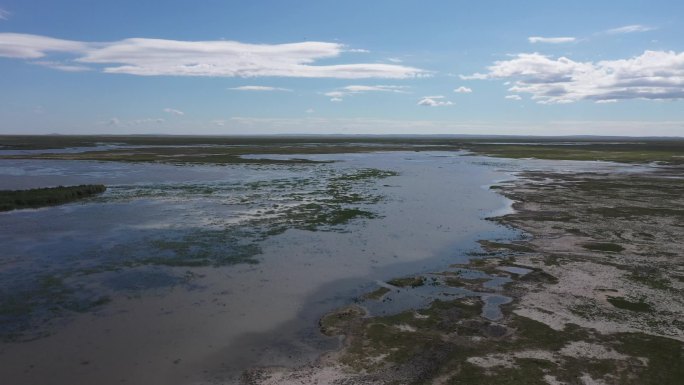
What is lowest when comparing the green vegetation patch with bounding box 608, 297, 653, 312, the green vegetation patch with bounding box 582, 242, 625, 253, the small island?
the green vegetation patch with bounding box 608, 297, 653, 312

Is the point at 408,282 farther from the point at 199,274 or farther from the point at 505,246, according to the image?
the point at 199,274

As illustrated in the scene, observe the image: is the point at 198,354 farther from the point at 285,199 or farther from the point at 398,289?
the point at 285,199

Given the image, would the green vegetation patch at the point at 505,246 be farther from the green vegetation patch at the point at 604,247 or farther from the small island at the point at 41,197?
the small island at the point at 41,197

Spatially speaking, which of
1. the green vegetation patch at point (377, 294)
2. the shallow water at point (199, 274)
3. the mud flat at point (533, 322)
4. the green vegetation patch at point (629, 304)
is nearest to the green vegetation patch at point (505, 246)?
the mud flat at point (533, 322)

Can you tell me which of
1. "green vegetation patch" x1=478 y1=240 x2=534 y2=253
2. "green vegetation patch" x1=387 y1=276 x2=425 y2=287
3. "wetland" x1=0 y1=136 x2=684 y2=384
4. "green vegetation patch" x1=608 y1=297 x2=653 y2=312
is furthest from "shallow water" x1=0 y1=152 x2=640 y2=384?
"green vegetation patch" x1=608 y1=297 x2=653 y2=312

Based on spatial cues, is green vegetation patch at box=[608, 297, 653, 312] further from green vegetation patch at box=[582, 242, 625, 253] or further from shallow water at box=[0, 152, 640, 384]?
green vegetation patch at box=[582, 242, 625, 253]

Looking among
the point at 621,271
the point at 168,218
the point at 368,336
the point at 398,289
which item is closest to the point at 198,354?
the point at 368,336

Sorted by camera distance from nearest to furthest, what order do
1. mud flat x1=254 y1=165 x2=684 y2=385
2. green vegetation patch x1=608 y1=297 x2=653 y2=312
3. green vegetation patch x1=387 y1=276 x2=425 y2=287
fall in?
mud flat x1=254 y1=165 x2=684 y2=385
green vegetation patch x1=608 y1=297 x2=653 y2=312
green vegetation patch x1=387 y1=276 x2=425 y2=287
